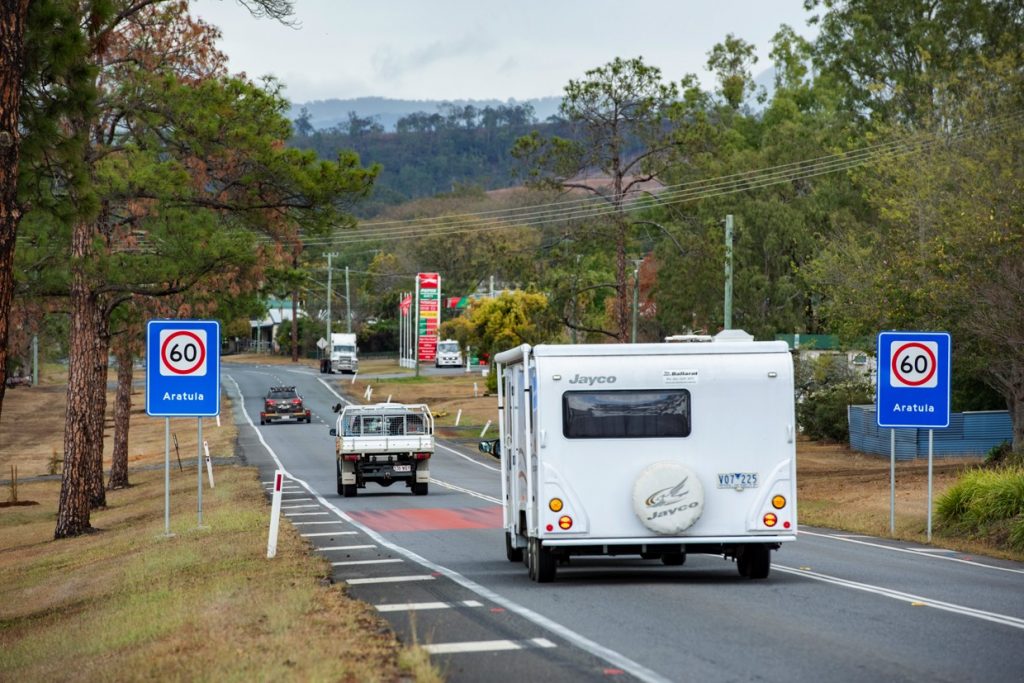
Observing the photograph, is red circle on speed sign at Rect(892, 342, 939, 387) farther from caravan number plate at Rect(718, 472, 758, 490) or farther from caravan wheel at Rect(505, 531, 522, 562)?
caravan number plate at Rect(718, 472, 758, 490)

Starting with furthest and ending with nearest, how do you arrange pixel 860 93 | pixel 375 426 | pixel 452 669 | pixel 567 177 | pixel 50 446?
pixel 860 93 < pixel 50 446 < pixel 567 177 < pixel 375 426 < pixel 452 669

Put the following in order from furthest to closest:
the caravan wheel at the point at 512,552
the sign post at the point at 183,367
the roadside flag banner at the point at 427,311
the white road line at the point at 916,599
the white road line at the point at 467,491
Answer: the roadside flag banner at the point at 427,311 → the white road line at the point at 467,491 → the sign post at the point at 183,367 → the caravan wheel at the point at 512,552 → the white road line at the point at 916,599

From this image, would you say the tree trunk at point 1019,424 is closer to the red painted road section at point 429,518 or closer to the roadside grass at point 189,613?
the red painted road section at point 429,518

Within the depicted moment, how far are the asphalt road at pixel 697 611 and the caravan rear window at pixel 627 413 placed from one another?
1.57m

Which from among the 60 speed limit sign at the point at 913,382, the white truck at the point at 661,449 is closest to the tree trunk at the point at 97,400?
the 60 speed limit sign at the point at 913,382

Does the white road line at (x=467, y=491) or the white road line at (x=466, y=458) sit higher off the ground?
the white road line at (x=467, y=491)

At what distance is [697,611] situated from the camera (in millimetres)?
12586

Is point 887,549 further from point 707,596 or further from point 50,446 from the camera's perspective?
point 50,446

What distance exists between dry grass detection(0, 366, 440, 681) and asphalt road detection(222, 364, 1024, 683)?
1.52ft

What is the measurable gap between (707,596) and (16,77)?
8.14 m

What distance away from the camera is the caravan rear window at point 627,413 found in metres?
14.8

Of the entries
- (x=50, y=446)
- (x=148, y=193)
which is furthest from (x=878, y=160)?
(x=50, y=446)

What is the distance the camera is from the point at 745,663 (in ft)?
32.1

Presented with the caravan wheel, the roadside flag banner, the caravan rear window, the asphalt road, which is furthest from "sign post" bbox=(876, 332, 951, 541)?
the roadside flag banner
